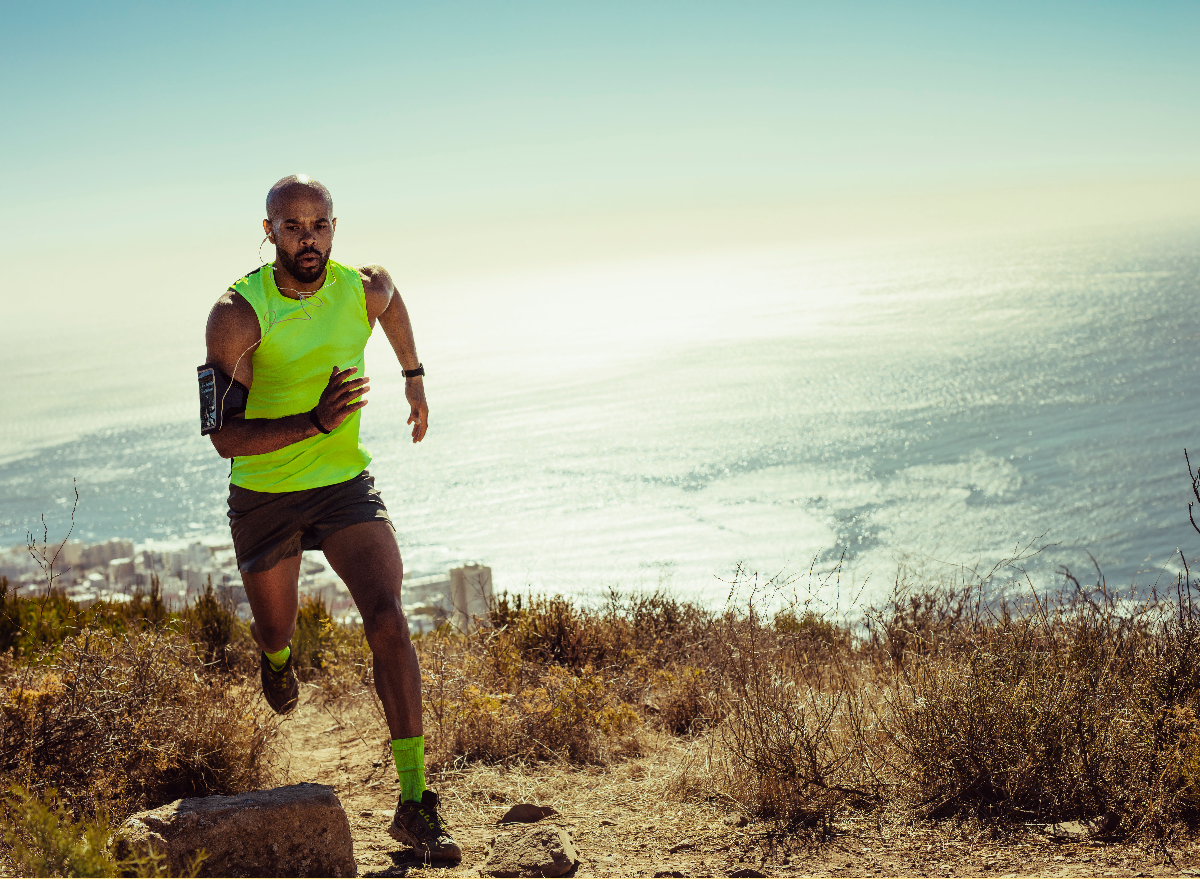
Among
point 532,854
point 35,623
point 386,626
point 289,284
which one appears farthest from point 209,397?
point 35,623

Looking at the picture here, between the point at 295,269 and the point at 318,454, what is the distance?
0.71 metres

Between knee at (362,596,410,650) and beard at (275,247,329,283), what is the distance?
122 cm

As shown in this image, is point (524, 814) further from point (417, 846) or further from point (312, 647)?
point (312, 647)

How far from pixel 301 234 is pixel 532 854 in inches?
91.1

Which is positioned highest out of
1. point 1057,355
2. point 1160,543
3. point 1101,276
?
point 1101,276

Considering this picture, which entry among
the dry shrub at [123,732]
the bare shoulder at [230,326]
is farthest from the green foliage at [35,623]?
the bare shoulder at [230,326]

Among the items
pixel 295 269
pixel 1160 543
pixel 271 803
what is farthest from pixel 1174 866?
pixel 1160 543

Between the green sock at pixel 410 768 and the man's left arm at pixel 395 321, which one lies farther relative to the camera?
the man's left arm at pixel 395 321

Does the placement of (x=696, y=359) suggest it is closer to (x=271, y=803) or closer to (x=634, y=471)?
(x=634, y=471)

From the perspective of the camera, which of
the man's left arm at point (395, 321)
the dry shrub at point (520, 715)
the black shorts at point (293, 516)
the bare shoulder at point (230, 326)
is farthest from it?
the dry shrub at point (520, 715)

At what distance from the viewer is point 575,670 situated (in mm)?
5688

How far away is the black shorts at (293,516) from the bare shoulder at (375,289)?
73 centimetres

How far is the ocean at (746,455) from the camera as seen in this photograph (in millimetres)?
32219

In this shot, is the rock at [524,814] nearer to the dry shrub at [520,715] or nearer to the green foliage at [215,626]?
the dry shrub at [520,715]
